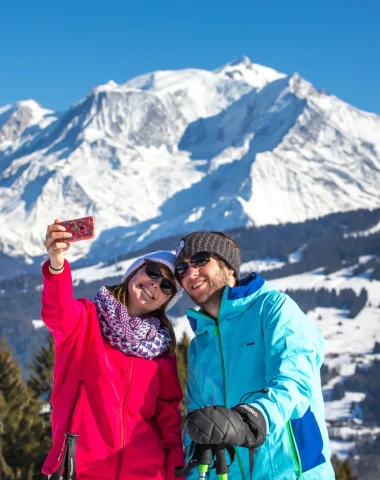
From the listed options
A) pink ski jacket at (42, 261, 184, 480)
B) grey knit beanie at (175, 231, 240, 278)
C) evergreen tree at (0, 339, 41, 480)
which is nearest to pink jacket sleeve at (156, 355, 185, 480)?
pink ski jacket at (42, 261, 184, 480)

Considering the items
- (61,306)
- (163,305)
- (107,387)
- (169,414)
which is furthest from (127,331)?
(169,414)

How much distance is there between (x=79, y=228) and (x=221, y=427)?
209cm

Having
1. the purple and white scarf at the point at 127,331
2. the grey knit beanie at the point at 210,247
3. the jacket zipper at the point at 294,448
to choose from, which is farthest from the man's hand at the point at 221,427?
the grey knit beanie at the point at 210,247

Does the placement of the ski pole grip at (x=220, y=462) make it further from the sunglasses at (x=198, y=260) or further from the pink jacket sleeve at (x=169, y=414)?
the sunglasses at (x=198, y=260)

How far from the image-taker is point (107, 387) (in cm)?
700

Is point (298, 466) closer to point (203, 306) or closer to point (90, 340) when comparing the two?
point (203, 306)

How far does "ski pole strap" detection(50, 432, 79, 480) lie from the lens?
664cm

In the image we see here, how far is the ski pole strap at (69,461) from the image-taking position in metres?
6.64

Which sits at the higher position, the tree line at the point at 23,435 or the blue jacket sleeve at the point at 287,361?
the blue jacket sleeve at the point at 287,361

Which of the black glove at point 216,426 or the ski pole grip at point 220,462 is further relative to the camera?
the ski pole grip at point 220,462

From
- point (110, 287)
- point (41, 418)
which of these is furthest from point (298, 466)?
point (41, 418)

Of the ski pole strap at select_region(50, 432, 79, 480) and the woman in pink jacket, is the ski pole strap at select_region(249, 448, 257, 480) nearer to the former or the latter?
the woman in pink jacket

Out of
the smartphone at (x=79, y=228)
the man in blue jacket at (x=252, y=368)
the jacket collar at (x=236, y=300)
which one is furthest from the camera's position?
the jacket collar at (x=236, y=300)

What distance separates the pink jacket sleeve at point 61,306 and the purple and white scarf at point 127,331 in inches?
8.0
